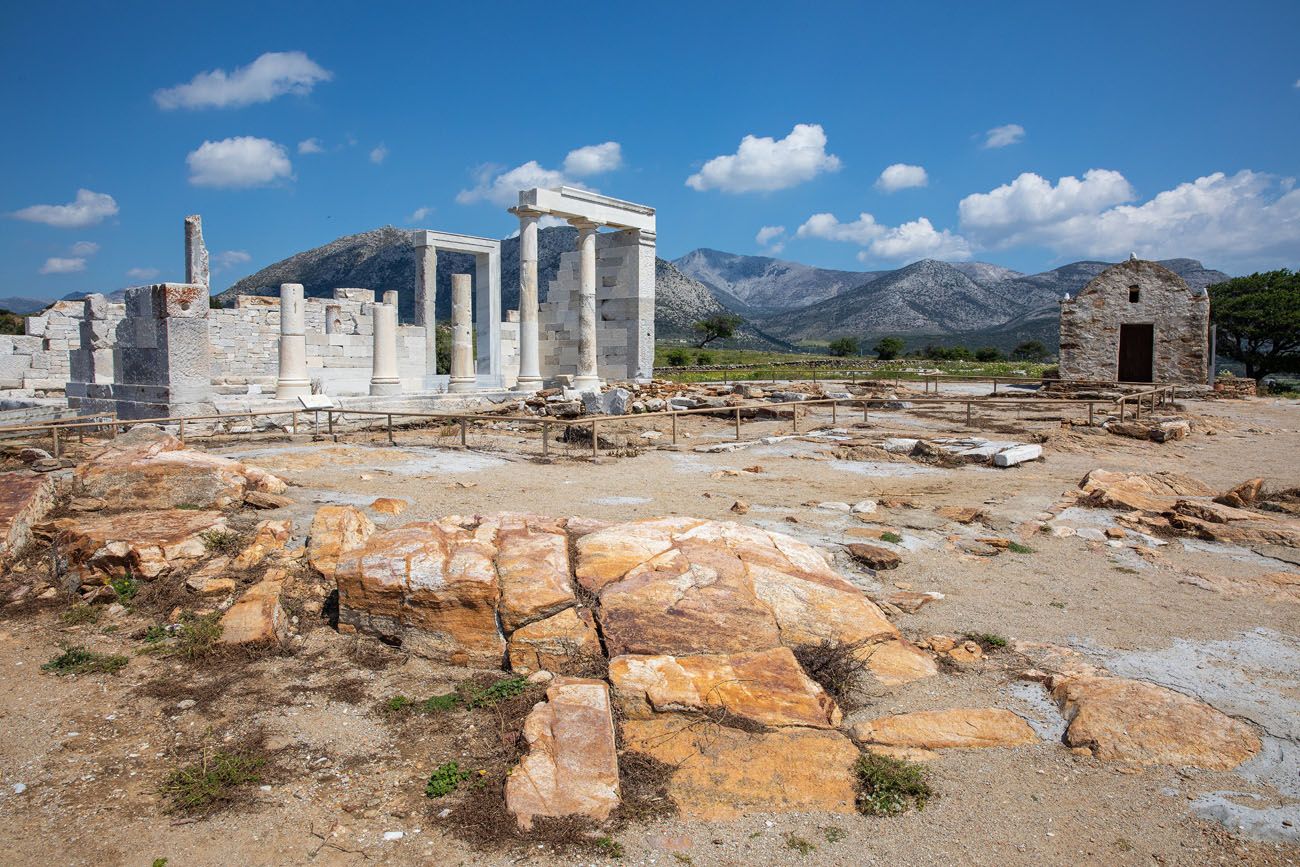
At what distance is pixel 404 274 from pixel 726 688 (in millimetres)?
106486

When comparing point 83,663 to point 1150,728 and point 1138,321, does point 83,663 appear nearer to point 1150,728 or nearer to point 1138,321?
point 1150,728

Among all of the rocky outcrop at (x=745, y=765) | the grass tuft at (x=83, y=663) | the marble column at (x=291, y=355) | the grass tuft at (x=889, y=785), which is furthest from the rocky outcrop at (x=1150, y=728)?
the marble column at (x=291, y=355)

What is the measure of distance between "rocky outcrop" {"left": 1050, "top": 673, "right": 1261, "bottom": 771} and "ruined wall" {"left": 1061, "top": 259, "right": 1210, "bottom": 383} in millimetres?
28709

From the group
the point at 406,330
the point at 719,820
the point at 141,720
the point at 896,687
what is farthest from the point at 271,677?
the point at 406,330

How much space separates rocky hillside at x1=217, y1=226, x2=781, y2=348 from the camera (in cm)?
10256

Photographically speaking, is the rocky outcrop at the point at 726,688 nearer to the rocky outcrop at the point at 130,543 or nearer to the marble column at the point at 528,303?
the rocky outcrop at the point at 130,543

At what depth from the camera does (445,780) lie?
4.27 m

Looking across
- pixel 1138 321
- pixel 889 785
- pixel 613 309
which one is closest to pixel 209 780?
pixel 889 785

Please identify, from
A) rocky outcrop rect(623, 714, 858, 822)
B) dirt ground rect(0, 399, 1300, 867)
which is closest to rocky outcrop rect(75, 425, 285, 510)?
dirt ground rect(0, 399, 1300, 867)

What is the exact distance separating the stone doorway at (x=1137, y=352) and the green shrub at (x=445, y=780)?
32245 millimetres

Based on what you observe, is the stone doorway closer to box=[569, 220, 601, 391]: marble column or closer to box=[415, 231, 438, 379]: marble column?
box=[569, 220, 601, 391]: marble column

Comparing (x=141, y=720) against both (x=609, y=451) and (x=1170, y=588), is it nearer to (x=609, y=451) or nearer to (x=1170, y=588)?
(x=1170, y=588)

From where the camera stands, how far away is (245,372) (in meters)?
28.4

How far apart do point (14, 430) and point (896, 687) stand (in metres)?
12.9
